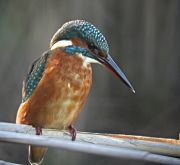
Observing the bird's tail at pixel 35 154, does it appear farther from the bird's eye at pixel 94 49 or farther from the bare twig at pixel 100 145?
the bare twig at pixel 100 145

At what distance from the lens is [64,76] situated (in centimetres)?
159

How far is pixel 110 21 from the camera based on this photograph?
251 centimetres

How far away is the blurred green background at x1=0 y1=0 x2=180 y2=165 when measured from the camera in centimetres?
244

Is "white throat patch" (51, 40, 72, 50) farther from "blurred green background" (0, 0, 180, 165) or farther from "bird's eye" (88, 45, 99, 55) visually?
"blurred green background" (0, 0, 180, 165)

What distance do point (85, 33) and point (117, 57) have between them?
3.12ft

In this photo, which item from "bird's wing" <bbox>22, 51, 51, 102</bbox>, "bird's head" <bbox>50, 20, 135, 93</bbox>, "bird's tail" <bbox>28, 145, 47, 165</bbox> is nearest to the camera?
"bird's head" <bbox>50, 20, 135, 93</bbox>

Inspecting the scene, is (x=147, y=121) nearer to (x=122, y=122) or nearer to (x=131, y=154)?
(x=122, y=122)

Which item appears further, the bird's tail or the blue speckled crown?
the bird's tail

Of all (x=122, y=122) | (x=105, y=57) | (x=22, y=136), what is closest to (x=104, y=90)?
(x=122, y=122)

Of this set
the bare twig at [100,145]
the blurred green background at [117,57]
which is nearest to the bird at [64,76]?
the bare twig at [100,145]

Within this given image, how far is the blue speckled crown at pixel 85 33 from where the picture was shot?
1.53m

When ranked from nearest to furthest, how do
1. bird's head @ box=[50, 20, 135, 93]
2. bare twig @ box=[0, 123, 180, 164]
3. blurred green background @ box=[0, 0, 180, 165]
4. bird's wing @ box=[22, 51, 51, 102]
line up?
bare twig @ box=[0, 123, 180, 164] < bird's head @ box=[50, 20, 135, 93] < bird's wing @ box=[22, 51, 51, 102] < blurred green background @ box=[0, 0, 180, 165]

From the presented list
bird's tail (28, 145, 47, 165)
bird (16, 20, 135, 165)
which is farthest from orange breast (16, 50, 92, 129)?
bird's tail (28, 145, 47, 165)

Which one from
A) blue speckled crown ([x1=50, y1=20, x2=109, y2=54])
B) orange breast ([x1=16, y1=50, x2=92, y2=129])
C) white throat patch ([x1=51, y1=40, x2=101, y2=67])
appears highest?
blue speckled crown ([x1=50, y1=20, x2=109, y2=54])
